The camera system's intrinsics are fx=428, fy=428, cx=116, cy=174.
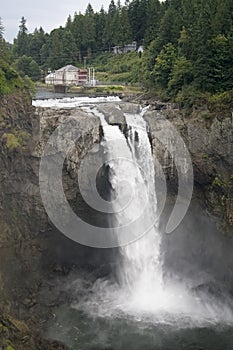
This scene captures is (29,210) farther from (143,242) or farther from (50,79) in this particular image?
(50,79)

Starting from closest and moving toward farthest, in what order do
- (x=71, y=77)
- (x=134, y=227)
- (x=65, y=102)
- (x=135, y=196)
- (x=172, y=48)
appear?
(x=135, y=196)
(x=134, y=227)
(x=65, y=102)
(x=172, y=48)
(x=71, y=77)

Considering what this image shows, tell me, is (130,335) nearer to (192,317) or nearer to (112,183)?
(192,317)

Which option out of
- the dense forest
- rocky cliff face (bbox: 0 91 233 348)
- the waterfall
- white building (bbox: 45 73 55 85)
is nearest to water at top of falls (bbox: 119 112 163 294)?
the waterfall

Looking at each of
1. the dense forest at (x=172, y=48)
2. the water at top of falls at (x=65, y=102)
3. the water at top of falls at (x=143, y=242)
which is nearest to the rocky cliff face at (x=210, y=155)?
the water at top of falls at (x=143, y=242)

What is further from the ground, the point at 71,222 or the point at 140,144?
the point at 140,144

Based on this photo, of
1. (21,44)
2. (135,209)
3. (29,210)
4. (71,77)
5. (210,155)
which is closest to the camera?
(29,210)

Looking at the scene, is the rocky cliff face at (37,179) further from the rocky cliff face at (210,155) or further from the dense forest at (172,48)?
the dense forest at (172,48)

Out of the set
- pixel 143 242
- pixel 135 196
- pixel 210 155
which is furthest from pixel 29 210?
pixel 210 155

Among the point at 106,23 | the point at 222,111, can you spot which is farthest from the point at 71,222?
the point at 106,23
